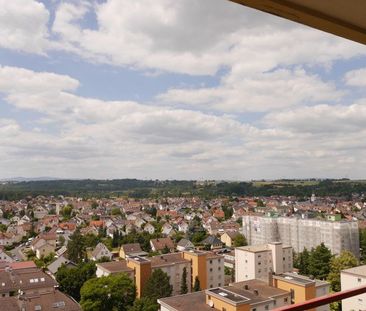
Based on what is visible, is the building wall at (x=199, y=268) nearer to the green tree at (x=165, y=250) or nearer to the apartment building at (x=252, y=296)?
the apartment building at (x=252, y=296)

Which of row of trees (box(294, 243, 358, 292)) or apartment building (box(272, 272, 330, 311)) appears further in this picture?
row of trees (box(294, 243, 358, 292))

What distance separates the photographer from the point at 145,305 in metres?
10.0

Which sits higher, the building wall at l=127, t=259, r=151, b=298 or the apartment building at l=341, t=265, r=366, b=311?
the apartment building at l=341, t=265, r=366, b=311

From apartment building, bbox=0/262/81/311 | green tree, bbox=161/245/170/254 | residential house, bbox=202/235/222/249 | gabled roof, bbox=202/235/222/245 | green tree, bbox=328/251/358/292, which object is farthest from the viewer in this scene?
gabled roof, bbox=202/235/222/245

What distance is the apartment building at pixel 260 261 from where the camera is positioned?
45.6ft

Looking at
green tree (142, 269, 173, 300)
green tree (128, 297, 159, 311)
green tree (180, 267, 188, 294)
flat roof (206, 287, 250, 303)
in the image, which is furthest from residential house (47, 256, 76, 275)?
flat roof (206, 287, 250, 303)

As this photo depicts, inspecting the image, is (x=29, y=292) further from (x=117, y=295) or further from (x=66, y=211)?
(x=66, y=211)

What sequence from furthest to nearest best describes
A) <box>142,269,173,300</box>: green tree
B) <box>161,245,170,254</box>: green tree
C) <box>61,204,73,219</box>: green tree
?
Result: 1. <box>61,204,73,219</box>: green tree
2. <box>161,245,170,254</box>: green tree
3. <box>142,269,173,300</box>: green tree

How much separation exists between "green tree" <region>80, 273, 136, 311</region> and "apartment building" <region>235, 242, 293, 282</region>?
4.93 metres

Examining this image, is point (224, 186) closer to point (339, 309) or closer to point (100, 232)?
point (100, 232)

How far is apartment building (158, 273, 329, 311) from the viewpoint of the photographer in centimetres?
838

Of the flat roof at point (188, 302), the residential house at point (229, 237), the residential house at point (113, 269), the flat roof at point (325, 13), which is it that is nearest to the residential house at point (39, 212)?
the residential house at point (229, 237)

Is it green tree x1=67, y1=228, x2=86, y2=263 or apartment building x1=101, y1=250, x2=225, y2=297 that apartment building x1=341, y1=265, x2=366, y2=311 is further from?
green tree x1=67, y1=228, x2=86, y2=263

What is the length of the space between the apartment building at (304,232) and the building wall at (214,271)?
7842mm
